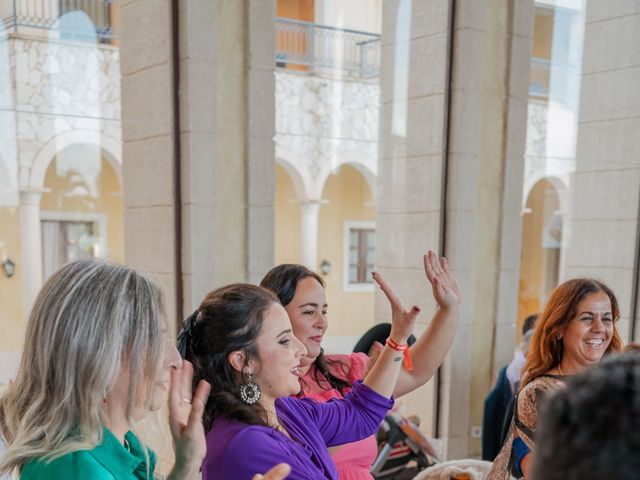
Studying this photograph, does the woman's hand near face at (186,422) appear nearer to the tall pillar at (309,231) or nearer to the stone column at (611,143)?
the tall pillar at (309,231)

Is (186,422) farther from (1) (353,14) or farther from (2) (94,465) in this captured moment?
(1) (353,14)

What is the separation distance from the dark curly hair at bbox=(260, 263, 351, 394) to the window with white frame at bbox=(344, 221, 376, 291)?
2327mm

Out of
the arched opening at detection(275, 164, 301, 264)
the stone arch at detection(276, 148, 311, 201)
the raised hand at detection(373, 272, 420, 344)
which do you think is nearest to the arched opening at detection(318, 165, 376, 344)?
the stone arch at detection(276, 148, 311, 201)

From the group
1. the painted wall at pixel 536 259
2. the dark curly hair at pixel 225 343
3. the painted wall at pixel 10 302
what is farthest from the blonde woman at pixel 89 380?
the painted wall at pixel 536 259

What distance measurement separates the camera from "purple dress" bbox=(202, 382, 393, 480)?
1.10 meters

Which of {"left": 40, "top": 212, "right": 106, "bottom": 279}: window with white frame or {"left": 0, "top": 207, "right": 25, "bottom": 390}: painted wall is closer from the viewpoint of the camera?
{"left": 0, "top": 207, "right": 25, "bottom": 390}: painted wall

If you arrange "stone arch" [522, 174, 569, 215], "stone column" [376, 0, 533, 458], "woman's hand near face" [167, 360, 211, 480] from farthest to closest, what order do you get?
"stone arch" [522, 174, 569, 215]
"stone column" [376, 0, 533, 458]
"woman's hand near face" [167, 360, 211, 480]

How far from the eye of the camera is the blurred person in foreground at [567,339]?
180 centimetres

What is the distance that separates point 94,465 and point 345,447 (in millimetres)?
888

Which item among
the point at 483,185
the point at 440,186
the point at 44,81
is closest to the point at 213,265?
the point at 44,81

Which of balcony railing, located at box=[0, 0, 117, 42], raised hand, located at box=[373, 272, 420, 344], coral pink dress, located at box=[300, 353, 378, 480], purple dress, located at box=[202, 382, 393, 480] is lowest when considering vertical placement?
coral pink dress, located at box=[300, 353, 378, 480]

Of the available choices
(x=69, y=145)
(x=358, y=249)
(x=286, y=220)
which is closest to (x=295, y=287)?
(x=69, y=145)

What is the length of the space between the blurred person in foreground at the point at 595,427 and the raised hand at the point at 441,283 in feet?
4.14

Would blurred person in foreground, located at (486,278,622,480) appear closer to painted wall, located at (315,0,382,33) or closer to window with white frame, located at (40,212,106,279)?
painted wall, located at (315,0,382,33)
